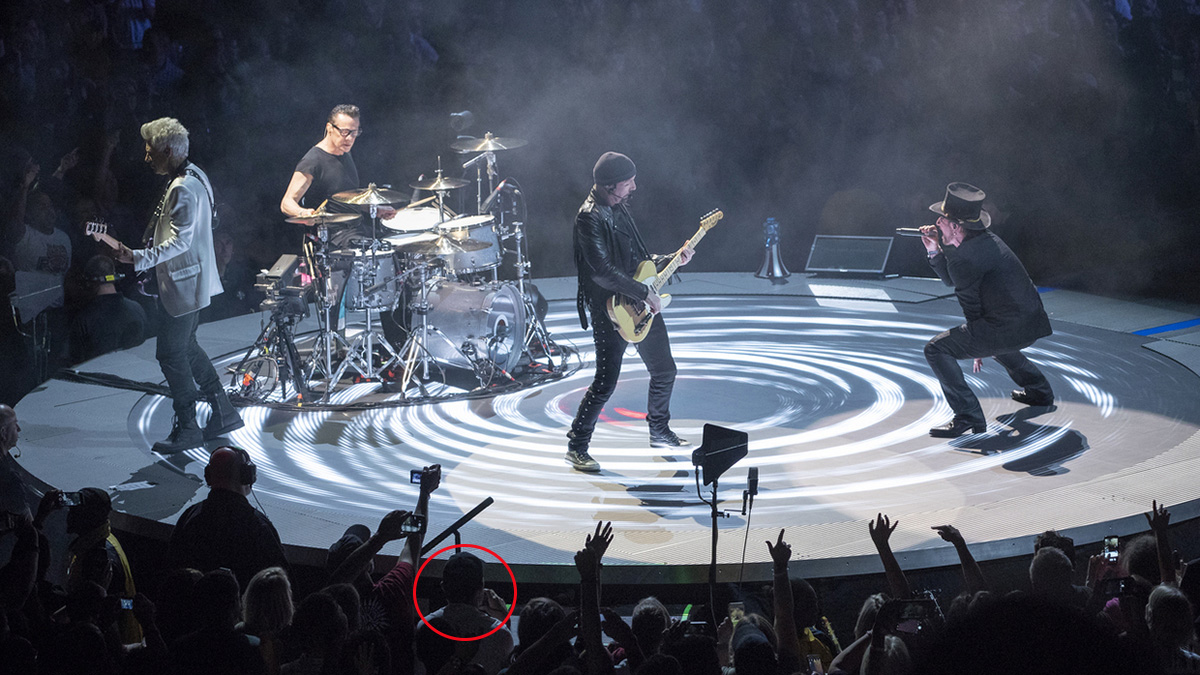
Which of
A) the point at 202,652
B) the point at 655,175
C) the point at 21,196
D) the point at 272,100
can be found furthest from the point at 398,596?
the point at 655,175

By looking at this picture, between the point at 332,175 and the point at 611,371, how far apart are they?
3.27 m

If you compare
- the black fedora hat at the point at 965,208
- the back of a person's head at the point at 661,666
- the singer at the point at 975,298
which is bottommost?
the back of a person's head at the point at 661,666

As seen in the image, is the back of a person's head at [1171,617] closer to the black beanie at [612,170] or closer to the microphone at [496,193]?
the black beanie at [612,170]

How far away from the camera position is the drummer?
790cm

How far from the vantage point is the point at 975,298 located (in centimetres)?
627

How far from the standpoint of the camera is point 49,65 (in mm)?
9070

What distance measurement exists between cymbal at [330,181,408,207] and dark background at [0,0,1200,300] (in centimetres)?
331

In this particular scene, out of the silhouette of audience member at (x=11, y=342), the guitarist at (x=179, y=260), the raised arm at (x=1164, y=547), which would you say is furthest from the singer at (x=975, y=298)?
the silhouette of audience member at (x=11, y=342)

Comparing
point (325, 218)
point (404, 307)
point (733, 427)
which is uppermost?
point (325, 218)

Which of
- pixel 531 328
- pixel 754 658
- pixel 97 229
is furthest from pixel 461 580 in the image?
pixel 531 328

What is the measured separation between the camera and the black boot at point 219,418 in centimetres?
664

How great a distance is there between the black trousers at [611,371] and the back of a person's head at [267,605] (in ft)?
9.72

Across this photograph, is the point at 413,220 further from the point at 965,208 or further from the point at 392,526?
the point at 392,526

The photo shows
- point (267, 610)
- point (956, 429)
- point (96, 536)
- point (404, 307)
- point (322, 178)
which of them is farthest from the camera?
point (404, 307)
